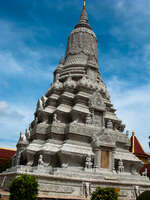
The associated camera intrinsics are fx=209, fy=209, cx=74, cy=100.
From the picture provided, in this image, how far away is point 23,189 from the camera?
1176 cm

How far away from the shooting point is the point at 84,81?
24953 millimetres

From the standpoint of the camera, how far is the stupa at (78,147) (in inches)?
690

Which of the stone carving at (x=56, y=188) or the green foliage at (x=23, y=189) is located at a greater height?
the green foliage at (x=23, y=189)

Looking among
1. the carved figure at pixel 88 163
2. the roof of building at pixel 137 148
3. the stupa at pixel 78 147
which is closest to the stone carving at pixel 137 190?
the stupa at pixel 78 147

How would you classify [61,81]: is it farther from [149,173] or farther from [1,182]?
[149,173]

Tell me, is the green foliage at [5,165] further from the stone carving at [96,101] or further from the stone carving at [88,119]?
the stone carving at [96,101]

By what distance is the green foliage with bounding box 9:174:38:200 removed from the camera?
1174cm

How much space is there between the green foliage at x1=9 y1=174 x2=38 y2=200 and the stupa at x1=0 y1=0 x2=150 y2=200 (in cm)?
344

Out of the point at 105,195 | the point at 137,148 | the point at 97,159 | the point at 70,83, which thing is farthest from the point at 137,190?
the point at 137,148

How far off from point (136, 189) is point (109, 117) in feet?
27.3

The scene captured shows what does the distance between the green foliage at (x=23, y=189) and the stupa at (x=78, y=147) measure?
344 cm

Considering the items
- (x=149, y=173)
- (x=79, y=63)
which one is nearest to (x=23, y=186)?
(x=79, y=63)

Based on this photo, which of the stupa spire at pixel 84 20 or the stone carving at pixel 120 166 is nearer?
the stone carving at pixel 120 166

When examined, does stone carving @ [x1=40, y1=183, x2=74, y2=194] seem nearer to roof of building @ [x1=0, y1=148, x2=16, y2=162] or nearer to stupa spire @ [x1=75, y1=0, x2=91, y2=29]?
roof of building @ [x1=0, y1=148, x2=16, y2=162]
